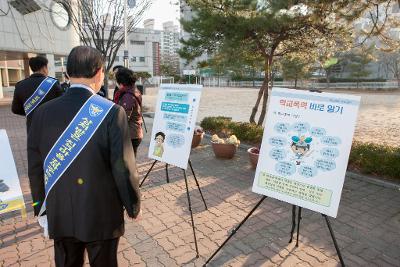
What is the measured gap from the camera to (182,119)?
4.06 metres

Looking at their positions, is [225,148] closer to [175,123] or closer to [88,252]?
[175,123]

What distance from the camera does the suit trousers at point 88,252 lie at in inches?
79.9

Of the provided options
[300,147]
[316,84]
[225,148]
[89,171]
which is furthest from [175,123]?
[316,84]

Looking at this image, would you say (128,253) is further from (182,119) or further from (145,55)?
(145,55)

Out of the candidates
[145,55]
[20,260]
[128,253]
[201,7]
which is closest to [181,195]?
[128,253]

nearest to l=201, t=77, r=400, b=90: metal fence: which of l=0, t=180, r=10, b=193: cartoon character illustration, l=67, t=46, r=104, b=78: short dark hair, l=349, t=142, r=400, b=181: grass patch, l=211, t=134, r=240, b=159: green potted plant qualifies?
l=211, t=134, r=240, b=159: green potted plant

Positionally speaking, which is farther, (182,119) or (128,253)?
(182,119)

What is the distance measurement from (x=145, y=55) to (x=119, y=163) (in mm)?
75747

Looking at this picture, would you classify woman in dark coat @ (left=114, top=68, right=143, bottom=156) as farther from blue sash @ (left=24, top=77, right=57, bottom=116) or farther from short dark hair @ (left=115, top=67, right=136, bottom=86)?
blue sash @ (left=24, top=77, right=57, bottom=116)

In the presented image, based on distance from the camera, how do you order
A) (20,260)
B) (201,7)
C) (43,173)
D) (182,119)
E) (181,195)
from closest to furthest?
(43,173) < (20,260) < (182,119) < (181,195) < (201,7)

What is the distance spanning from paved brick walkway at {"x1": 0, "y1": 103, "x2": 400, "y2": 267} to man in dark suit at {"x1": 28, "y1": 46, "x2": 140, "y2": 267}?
4.90ft

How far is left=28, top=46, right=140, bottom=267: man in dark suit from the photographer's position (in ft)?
6.20

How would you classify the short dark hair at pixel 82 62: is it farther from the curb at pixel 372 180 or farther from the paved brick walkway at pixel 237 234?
the curb at pixel 372 180

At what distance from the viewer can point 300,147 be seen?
286cm
